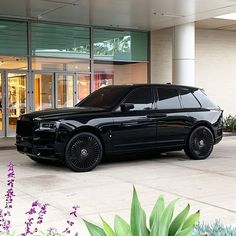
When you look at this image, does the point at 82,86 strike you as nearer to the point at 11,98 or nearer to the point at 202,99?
the point at 11,98

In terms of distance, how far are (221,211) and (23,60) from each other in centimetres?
1221

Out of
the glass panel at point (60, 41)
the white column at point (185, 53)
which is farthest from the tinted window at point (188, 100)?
the glass panel at point (60, 41)

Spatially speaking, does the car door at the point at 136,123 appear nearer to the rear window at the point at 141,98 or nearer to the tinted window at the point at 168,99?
the rear window at the point at 141,98

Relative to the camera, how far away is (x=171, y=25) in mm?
18062

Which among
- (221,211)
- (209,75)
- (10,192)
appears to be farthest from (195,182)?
(209,75)

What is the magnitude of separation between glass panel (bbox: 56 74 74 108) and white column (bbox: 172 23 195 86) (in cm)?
420

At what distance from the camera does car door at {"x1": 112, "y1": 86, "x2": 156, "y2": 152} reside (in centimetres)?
949

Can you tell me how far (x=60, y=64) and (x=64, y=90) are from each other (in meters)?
1.02

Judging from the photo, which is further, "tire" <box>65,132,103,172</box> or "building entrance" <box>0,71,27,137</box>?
"building entrance" <box>0,71,27,137</box>

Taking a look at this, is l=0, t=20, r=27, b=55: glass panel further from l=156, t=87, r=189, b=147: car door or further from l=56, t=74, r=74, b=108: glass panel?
l=156, t=87, r=189, b=147: car door

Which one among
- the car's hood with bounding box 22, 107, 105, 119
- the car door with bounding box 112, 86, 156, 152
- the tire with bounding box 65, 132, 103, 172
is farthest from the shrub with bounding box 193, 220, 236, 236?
the car door with bounding box 112, 86, 156, 152

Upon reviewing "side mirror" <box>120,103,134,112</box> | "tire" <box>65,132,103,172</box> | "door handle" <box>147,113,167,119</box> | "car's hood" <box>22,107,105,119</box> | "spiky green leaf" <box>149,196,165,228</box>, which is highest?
"side mirror" <box>120,103,134,112</box>

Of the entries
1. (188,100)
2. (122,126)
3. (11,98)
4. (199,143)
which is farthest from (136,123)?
(11,98)

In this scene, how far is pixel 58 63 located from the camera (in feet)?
57.4
